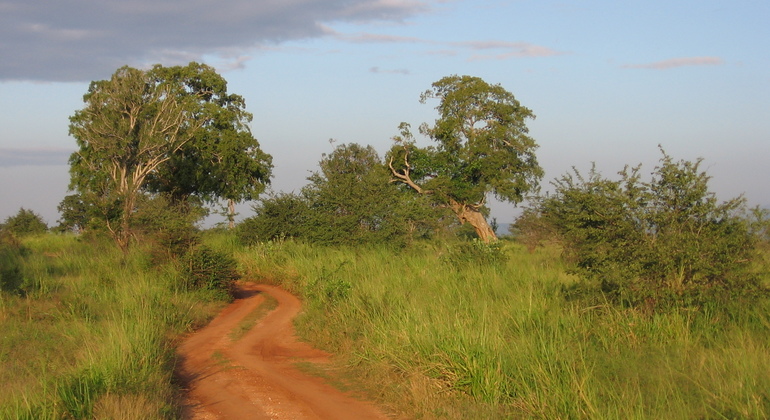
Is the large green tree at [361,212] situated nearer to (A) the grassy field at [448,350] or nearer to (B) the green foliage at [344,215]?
(B) the green foliage at [344,215]

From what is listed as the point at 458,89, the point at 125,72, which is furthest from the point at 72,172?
the point at 458,89

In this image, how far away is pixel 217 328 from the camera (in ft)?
36.7

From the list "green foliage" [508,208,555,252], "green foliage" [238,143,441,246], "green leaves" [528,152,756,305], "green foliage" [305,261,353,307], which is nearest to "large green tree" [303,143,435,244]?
"green foliage" [238,143,441,246]

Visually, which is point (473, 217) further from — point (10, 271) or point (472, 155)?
point (10, 271)

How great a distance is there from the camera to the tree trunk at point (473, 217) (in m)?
31.7

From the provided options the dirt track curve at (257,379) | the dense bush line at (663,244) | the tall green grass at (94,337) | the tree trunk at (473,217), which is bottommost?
the tree trunk at (473,217)

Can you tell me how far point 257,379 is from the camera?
786 cm

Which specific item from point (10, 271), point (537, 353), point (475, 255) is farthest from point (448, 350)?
point (10, 271)

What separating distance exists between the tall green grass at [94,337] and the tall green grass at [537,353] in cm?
234

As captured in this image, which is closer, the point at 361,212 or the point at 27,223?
the point at 361,212

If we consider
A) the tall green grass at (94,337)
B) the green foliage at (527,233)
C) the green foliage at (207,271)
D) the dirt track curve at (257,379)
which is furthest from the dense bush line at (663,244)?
the green foliage at (527,233)

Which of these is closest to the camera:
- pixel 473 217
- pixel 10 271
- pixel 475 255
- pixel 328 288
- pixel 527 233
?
pixel 328 288

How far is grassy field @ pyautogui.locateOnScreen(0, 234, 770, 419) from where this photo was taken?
5438 mm

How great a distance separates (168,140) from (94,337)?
13687mm
